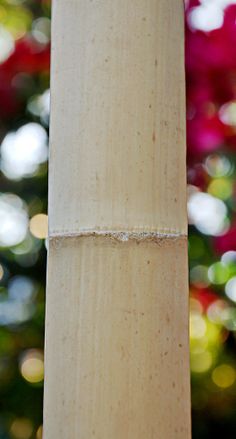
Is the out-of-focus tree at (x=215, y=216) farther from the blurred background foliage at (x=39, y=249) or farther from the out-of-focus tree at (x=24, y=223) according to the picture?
the out-of-focus tree at (x=24, y=223)

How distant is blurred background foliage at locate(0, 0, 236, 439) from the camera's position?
1542 millimetres

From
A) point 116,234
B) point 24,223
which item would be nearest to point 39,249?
point 24,223

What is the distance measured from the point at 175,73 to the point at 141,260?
0.17m

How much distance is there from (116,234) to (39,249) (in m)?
1.15

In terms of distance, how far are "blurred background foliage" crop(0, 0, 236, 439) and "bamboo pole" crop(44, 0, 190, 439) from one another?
33.1 inches

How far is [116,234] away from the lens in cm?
58

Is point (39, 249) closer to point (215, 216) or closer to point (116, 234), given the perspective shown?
point (215, 216)

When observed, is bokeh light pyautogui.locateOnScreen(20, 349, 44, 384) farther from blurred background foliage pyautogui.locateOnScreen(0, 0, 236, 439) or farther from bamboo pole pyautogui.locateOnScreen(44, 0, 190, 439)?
bamboo pole pyautogui.locateOnScreen(44, 0, 190, 439)

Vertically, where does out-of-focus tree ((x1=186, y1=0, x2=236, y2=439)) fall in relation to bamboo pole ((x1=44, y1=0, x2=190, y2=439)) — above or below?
above

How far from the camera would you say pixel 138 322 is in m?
0.58

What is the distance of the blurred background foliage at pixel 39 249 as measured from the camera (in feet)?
5.06

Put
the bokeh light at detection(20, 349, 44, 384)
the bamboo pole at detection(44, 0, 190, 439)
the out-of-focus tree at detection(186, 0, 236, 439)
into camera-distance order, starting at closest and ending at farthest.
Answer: the bamboo pole at detection(44, 0, 190, 439) < the out-of-focus tree at detection(186, 0, 236, 439) < the bokeh light at detection(20, 349, 44, 384)

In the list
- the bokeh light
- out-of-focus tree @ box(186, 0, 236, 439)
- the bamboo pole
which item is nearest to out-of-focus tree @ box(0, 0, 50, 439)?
the bokeh light

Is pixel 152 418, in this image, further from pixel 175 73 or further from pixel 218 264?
pixel 218 264
